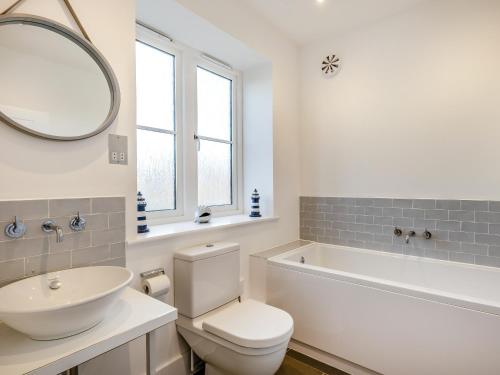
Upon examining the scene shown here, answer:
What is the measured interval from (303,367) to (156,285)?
3.96 feet

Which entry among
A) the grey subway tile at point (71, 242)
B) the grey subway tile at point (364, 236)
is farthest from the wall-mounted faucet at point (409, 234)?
the grey subway tile at point (71, 242)

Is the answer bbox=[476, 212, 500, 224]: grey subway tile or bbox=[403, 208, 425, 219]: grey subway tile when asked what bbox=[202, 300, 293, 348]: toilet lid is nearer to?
bbox=[403, 208, 425, 219]: grey subway tile

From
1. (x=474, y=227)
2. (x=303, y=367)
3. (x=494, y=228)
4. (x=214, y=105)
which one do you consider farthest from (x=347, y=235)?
(x=214, y=105)

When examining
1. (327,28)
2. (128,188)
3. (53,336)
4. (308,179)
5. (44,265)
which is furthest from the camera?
(308,179)

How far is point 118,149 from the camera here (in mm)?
1442

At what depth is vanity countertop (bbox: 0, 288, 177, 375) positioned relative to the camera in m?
0.78

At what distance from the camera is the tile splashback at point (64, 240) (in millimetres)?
1084

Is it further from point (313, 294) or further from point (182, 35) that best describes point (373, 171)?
point (182, 35)

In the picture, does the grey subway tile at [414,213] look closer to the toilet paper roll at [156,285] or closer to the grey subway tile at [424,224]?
the grey subway tile at [424,224]

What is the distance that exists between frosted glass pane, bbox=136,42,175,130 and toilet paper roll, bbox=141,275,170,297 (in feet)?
3.49

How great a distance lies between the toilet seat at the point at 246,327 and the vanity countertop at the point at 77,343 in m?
0.50

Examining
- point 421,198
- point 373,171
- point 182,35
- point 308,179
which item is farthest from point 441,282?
point 182,35

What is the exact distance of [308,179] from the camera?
285cm

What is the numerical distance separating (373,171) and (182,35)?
192cm
